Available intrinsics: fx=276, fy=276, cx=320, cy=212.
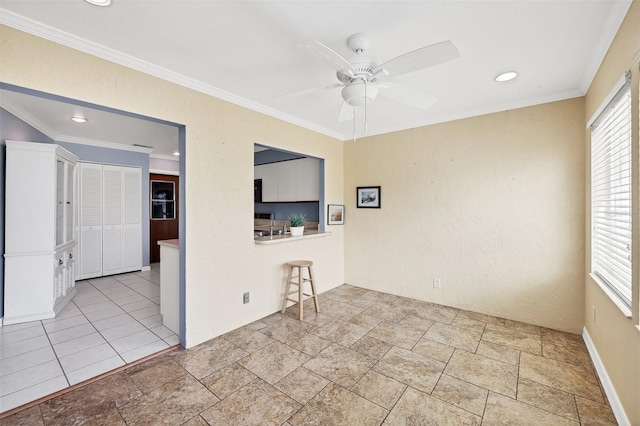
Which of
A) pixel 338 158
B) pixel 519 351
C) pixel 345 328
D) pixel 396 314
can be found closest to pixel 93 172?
pixel 338 158

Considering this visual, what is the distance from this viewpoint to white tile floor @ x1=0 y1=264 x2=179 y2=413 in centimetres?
209

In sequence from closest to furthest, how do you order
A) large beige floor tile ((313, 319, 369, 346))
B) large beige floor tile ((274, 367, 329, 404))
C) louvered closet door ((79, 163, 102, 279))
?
large beige floor tile ((274, 367, 329, 404)) < large beige floor tile ((313, 319, 369, 346)) < louvered closet door ((79, 163, 102, 279))

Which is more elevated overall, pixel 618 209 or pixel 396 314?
pixel 618 209

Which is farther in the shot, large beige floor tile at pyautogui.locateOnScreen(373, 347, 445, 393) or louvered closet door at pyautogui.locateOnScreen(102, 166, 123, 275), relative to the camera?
louvered closet door at pyautogui.locateOnScreen(102, 166, 123, 275)

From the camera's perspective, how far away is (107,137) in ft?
15.3

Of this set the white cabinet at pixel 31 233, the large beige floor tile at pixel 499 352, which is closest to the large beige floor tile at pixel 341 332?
the large beige floor tile at pixel 499 352

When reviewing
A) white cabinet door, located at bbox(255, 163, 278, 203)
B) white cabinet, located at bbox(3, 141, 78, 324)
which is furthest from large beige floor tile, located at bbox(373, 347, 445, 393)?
white cabinet, located at bbox(3, 141, 78, 324)

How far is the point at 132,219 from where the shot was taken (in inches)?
215

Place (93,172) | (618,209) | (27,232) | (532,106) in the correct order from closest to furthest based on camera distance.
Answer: (618,209) < (532,106) < (27,232) < (93,172)

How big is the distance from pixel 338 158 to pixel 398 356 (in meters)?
3.06

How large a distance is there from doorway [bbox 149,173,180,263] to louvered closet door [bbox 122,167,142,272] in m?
0.91

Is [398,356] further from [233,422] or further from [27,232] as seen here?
[27,232]

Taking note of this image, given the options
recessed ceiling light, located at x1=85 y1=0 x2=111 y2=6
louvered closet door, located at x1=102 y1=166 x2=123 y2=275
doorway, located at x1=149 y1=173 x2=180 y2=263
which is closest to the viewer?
recessed ceiling light, located at x1=85 y1=0 x2=111 y2=6

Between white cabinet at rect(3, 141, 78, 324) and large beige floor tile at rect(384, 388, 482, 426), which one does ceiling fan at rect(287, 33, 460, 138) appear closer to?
large beige floor tile at rect(384, 388, 482, 426)
